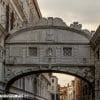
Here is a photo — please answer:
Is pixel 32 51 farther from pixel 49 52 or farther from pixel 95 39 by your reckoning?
pixel 95 39

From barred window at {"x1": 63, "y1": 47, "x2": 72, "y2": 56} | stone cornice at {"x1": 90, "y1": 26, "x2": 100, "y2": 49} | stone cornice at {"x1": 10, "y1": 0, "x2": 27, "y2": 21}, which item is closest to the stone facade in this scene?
barred window at {"x1": 63, "y1": 47, "x2": 72, "y2": 56}

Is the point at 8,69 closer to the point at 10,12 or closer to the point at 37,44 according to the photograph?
the point at 37,44

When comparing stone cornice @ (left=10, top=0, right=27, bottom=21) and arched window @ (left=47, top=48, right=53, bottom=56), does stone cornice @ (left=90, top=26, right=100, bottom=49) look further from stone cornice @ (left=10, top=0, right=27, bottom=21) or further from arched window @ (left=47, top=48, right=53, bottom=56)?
stone cornice @ (left=10, top=0, right=27, bottom=21)

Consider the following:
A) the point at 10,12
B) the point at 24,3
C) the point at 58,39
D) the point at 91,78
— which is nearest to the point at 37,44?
the point at 58,39

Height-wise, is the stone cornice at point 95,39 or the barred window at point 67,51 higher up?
the stone cornice at point 95,39

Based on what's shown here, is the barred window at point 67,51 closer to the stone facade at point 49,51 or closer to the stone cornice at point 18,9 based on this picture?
the stone facade at point 49,51

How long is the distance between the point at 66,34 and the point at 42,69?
329 centimetres

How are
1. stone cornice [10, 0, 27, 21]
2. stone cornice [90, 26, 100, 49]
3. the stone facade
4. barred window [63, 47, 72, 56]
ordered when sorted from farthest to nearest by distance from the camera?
stone cornice [10, 0, 27, 21] → barred window [63, 47, 72, 56] → the stone facade → stone cornice [90, 26, 100, 49]

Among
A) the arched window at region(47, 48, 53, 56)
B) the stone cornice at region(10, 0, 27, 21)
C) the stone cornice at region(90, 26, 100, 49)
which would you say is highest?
the stone cornice at region(10, 0, 27, 21)

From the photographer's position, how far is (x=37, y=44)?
130 ft

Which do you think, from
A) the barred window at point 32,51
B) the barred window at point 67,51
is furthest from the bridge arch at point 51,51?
the barred window at point 32,51

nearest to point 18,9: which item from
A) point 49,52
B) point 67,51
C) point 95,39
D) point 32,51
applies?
point 32,51

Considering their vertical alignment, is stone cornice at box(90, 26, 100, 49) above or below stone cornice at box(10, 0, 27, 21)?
below

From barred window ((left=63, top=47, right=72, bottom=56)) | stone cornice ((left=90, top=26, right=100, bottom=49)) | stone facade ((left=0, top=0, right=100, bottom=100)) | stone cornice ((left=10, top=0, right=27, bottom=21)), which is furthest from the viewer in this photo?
stone cornice ((left=10, top=0, right=27, bottom=21))
